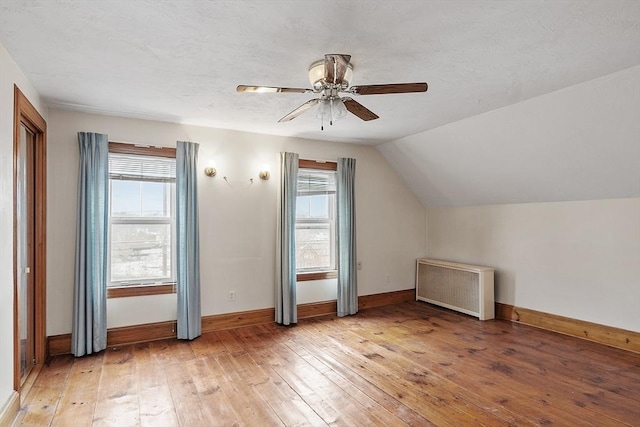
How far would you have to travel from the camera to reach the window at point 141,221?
157 inches

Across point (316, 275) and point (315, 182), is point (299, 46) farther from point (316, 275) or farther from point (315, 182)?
point (316, 275)

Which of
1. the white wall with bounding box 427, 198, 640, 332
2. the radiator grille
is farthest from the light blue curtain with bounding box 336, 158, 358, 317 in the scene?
the white wall with bounding box 427, 198, 640, 332

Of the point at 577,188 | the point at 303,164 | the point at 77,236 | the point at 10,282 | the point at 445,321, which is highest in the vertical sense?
the point at 303,164

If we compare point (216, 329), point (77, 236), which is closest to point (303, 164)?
point (216, 329)

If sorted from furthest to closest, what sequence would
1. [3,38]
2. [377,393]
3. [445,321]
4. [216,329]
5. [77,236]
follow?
[445,321]
[216,329]
[77,236]
[377,393]
[3,38]

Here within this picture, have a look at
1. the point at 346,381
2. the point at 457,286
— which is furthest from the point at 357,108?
the point at 457,286

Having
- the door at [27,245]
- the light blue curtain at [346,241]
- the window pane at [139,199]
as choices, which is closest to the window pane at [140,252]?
the window pane at [139,199]

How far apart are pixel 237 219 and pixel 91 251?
1582 mm

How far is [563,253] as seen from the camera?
4340 mm

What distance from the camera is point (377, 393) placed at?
2.87m

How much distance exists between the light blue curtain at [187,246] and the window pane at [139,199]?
221mm

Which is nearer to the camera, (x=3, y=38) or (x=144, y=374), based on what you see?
(x=3, y=38)

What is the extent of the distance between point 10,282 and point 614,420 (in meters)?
4.19

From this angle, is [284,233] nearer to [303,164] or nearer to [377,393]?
[303,164]
